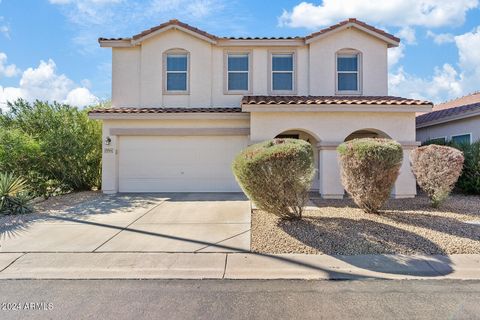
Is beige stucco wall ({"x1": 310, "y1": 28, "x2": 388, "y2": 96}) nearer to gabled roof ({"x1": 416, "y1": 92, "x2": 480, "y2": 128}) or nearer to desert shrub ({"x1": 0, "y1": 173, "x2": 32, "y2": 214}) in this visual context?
gabled roof ({"x1": 416, "y1": 92, "x2": 480, "y2": 128})

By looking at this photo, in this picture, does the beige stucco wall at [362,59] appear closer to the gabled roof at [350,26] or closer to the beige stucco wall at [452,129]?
the gabled roof at [350,26]

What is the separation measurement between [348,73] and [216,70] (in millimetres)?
5936

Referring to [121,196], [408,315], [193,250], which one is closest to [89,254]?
[193,250]

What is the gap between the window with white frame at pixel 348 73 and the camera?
44.2 feet

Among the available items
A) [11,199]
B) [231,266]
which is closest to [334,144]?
[231,266]

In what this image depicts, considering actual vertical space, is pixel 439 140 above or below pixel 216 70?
below

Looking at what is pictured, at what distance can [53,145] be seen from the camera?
39.4 ft

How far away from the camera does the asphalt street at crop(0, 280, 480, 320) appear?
3725 mm

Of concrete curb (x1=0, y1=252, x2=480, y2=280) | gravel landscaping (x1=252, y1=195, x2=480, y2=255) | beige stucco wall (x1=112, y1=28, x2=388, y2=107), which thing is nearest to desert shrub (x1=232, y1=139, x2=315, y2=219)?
gravel landscaping (x1=252, y1=195, x2=480, y2=255)

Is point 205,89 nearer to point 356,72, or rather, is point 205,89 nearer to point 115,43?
point 115,43

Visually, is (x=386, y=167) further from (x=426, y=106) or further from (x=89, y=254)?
(x=89, y=254)

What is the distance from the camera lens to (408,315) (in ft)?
12.1

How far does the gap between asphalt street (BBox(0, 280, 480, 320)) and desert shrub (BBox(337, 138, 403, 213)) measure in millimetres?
3151

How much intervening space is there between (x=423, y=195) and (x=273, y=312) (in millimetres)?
9856
